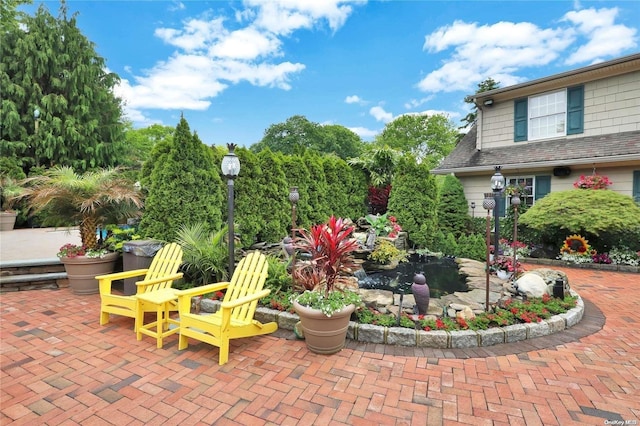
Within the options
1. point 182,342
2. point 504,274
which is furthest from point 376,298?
point 504,274

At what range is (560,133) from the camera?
875cm

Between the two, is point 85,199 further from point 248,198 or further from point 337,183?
point 337,183

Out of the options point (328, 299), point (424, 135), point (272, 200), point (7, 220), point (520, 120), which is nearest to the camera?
point (328, 299)

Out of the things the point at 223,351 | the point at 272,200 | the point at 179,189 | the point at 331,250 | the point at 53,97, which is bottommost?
the point at 223,351

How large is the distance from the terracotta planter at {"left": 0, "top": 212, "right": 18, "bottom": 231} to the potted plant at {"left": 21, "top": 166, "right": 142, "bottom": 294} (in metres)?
8.23

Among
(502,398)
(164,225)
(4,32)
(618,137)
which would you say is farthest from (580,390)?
(4,32)

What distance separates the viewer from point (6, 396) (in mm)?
2320

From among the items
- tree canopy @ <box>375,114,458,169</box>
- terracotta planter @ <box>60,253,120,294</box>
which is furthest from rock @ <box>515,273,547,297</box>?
tree canopy @ <box>375,114,458,169</box>

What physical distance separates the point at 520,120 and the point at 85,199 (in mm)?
10983

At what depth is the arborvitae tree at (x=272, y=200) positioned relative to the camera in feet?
22.2

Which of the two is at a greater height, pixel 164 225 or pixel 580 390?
pixel 164 225

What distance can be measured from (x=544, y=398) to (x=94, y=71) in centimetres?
2049

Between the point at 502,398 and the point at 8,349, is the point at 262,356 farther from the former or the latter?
the point at 8,349

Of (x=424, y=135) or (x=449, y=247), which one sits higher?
(x=424, y=135)
